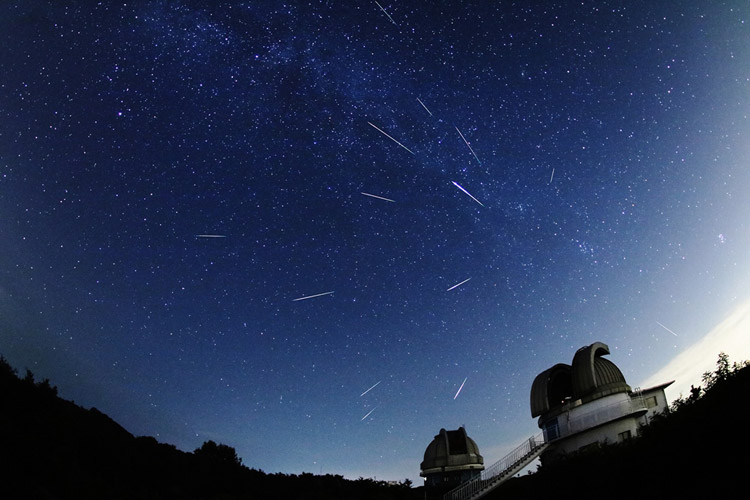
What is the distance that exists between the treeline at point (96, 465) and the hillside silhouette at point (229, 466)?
0.05 m

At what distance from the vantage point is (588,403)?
81.0 feet

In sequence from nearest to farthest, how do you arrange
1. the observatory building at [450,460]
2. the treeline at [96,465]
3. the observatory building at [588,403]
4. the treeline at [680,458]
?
the treeline at [680,458]
the treeline at [96,465]
the observatory building at [588,403]
the observatory building at [450,460]

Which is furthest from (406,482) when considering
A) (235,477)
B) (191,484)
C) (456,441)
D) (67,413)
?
(67,413)

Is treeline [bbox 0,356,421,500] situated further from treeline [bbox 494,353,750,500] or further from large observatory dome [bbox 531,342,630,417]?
treeline [bbox 494,353,750,500]

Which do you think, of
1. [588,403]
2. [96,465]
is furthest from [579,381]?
[96,465]

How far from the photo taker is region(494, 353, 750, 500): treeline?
11719 mm

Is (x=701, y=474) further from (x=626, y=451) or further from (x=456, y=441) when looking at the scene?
(x=456, y=441)

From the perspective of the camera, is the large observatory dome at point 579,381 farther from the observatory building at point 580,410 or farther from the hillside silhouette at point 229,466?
the hillside silhouette at point 229,466

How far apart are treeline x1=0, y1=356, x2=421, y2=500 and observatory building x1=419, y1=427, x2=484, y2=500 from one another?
9580 mm

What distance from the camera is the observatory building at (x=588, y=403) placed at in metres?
23.3

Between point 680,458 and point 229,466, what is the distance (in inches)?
873

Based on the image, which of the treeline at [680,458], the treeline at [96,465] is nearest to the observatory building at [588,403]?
the treeline at [680,458]

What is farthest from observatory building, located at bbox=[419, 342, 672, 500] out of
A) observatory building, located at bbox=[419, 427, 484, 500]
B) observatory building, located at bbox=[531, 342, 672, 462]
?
observatory building, located at bbox=[419, 427, 484, 500]

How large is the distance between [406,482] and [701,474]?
21.9m
